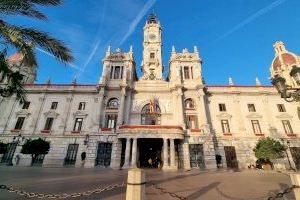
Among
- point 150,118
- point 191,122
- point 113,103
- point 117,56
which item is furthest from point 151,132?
point 117,56

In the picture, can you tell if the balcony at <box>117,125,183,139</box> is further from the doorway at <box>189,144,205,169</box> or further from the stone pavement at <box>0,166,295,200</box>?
the stone pavement at <box>0,166,295,200</box>

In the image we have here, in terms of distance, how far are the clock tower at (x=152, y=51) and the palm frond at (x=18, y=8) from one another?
77.9 ft

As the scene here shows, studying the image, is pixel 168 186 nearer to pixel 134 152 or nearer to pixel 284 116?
pixel 134 152

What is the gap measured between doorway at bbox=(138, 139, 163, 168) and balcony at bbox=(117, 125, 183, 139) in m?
2.26

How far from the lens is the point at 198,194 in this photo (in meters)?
8.07

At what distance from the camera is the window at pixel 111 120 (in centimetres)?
2700

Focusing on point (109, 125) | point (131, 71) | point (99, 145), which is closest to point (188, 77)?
point (131, 71)

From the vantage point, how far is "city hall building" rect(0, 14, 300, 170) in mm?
24062

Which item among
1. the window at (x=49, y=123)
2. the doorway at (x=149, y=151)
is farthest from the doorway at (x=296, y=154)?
the window at (x=49, y=123)

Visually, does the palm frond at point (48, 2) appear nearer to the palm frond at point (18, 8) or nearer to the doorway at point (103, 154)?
the palm frond at point (18, 8)

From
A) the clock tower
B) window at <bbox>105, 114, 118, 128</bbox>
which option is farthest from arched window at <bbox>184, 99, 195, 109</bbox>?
window at <bbox>105, 114, 118, 128</bbox>

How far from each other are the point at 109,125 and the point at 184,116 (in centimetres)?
1161

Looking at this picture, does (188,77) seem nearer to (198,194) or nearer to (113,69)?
(113,69)

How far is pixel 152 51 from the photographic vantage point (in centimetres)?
3822
